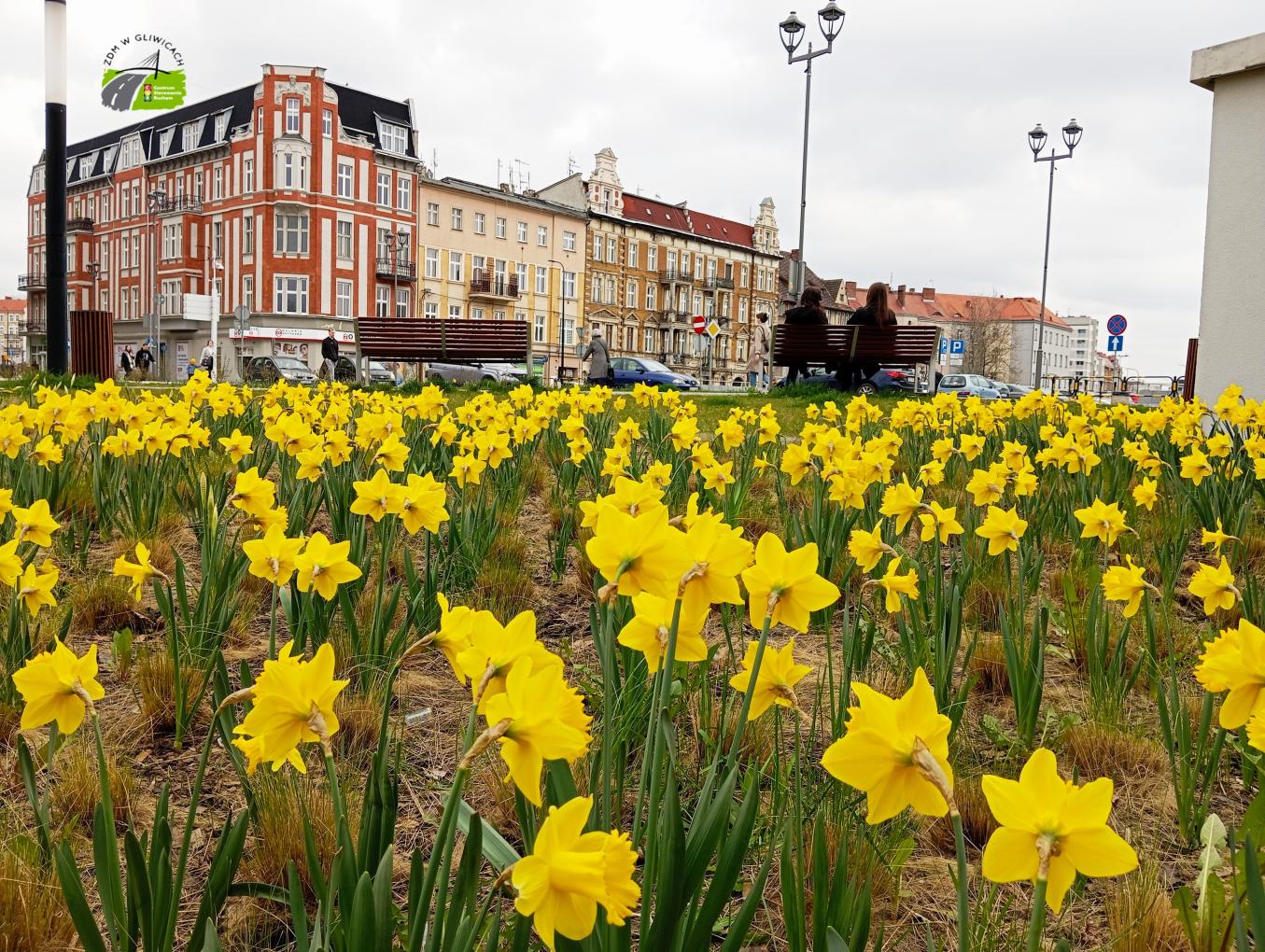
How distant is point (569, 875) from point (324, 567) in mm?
823

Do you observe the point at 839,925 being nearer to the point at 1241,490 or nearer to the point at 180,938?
the point at 180,938

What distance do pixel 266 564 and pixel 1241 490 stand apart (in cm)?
300

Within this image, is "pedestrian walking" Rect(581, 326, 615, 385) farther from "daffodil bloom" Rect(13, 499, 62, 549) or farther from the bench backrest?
"daffodil bloom" Rect(13, 499, 62, 549)

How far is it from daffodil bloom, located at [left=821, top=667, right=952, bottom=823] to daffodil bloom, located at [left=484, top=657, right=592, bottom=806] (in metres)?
0.19

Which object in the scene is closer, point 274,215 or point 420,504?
point 420,504

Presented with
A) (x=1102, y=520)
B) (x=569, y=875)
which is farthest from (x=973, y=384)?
(x=569, y=875)

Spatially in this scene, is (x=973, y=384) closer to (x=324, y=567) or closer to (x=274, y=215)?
(x=274, y=215)

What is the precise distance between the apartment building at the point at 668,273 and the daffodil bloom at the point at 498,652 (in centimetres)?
4751

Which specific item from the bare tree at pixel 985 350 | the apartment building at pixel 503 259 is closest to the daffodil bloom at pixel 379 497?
the apartment building at pixel 503 259

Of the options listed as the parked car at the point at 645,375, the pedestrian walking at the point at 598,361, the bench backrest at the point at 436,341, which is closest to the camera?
the bench backrest at the point at 436,341

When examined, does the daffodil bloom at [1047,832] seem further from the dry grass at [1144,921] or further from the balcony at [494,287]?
the balcony at [494,287]

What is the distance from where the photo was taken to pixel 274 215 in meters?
38.8

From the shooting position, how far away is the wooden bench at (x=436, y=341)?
11.3 metres

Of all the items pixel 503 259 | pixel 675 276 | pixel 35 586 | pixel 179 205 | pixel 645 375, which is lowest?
pixel 35 586
